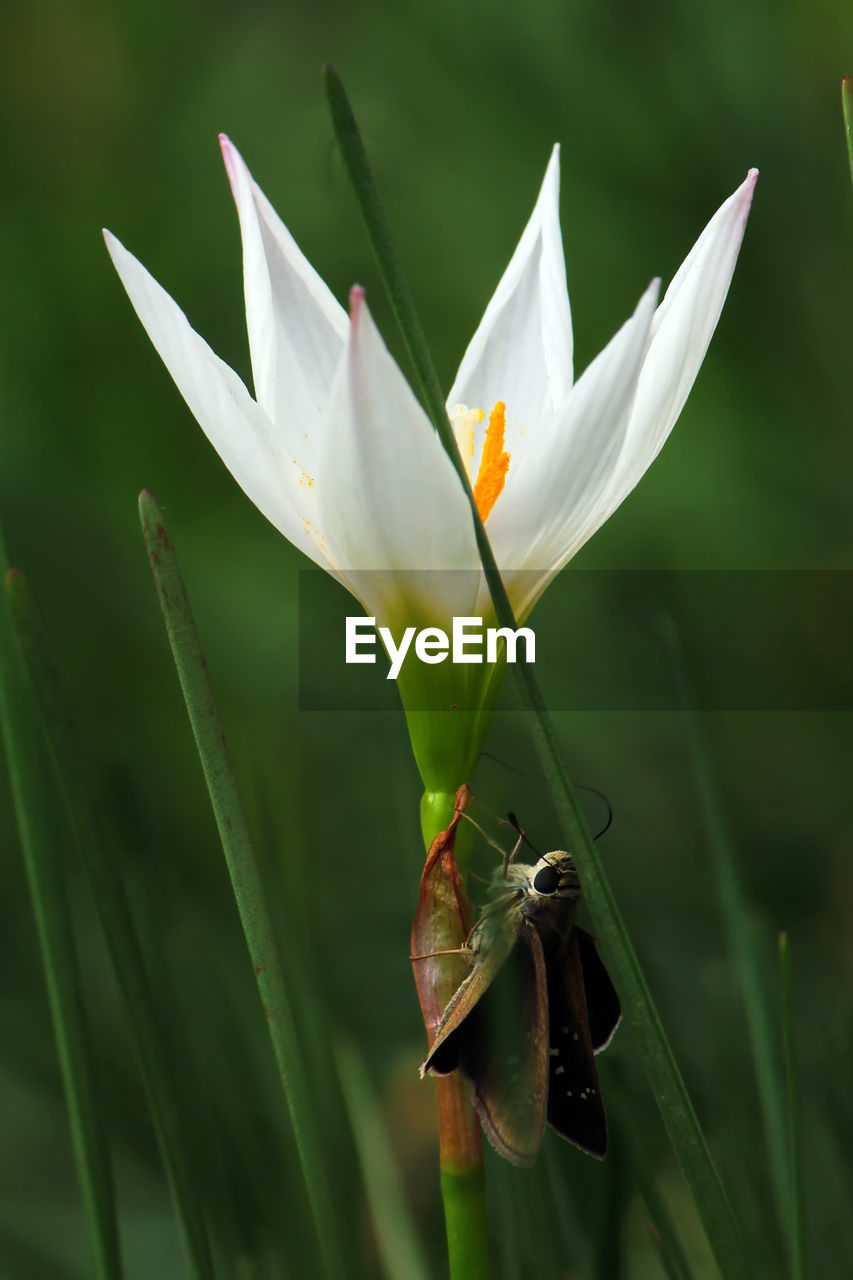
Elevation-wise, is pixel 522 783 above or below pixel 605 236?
below

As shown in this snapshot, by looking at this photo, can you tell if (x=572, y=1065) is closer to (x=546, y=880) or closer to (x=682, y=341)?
(x=546, y=880)

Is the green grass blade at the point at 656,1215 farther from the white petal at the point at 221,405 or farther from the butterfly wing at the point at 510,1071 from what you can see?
the white petal at the point at 221,405

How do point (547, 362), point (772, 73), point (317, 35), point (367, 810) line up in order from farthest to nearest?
1. point (317, 35)
2. point (367, 810)
3. point (772, 73)
4. point (547, 362)

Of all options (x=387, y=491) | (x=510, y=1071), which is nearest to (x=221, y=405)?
(x=387, y=491)

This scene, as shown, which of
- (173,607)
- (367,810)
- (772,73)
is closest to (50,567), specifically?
(367,810)

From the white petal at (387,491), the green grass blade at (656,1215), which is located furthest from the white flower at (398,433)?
the green grass blade at (656,1215)

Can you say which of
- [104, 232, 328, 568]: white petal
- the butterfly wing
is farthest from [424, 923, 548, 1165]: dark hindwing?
[104, 232, 328, 568]: white petal

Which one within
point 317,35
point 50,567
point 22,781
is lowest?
point 22,781

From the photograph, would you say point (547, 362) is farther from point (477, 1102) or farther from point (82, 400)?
point (82, 400)
